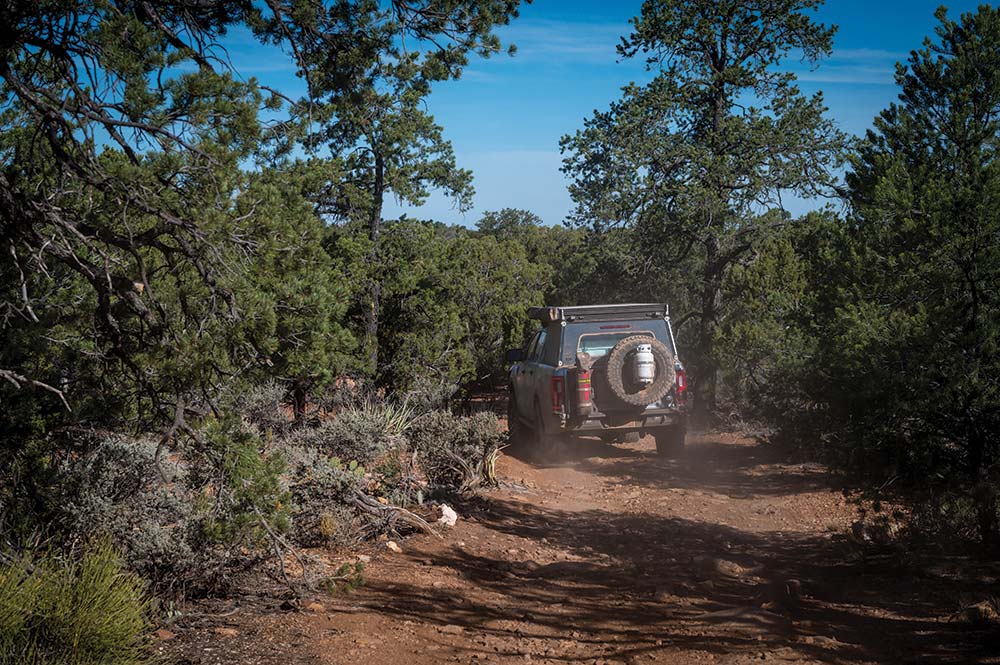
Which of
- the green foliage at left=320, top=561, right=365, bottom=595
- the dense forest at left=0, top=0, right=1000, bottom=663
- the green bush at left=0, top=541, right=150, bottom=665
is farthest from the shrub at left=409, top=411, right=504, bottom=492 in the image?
the green bush at left=0, top=541, right=150, bottom=665

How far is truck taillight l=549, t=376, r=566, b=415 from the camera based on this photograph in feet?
39.8

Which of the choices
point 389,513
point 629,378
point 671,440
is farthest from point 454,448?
point 671,440

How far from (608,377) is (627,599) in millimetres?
5686

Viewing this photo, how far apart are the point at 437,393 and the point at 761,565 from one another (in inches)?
299

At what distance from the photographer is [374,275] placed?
14.8 metres

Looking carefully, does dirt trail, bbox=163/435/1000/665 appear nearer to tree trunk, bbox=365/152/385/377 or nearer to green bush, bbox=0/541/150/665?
green bush, bbox=0/541/150/665

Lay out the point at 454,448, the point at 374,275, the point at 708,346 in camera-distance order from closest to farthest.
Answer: the point at 454,448, the point at 374,275, the point at 708,346

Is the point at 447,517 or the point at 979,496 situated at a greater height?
the point at 979,496

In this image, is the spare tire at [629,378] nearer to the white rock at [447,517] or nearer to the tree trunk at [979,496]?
the white rock at [447,517]

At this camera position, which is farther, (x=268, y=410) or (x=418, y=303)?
(x=418, y=303)

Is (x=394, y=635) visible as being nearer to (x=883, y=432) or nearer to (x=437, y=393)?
(x=883, y=432)

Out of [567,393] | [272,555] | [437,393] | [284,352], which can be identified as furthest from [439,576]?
[437,393]

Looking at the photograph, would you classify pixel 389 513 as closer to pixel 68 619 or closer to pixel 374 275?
pixel 68 619

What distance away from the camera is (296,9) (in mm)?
6016
